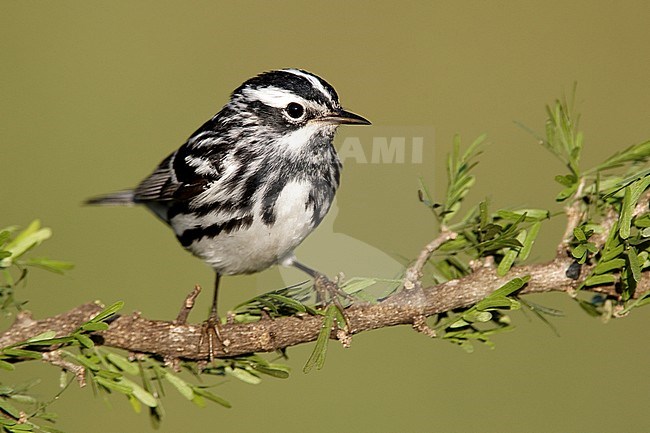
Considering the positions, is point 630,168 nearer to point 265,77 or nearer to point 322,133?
point 322,133

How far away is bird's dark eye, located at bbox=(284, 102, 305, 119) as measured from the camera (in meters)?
2.66

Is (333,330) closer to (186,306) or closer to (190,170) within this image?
(186,306)

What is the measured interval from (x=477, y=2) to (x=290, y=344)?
24.6ft

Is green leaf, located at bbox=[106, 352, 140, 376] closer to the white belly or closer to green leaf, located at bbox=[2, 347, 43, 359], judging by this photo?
green leaf, located at bbox=[2, 347, 43, 359]

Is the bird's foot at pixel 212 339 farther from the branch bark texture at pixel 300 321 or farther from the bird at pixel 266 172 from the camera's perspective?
the bird at pixel 266 172

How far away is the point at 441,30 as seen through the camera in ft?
27.8

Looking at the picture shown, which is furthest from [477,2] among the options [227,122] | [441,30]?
[227,122]

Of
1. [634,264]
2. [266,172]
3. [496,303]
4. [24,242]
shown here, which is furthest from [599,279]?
[24,242]

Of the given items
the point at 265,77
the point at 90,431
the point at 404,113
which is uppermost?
the point at 265,77

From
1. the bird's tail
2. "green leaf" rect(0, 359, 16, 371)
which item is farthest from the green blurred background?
"green leaf" rect(0, 359, 16, 371)

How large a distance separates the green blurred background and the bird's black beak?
2376 millimetres

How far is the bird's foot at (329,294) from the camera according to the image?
1.99 metres

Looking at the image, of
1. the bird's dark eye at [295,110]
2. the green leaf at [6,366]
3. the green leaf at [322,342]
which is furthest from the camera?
the bird's dark eye at [295,110]

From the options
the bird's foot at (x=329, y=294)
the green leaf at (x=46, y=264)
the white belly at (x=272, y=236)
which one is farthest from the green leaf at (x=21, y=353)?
the white belly at (x=272, y=236)
